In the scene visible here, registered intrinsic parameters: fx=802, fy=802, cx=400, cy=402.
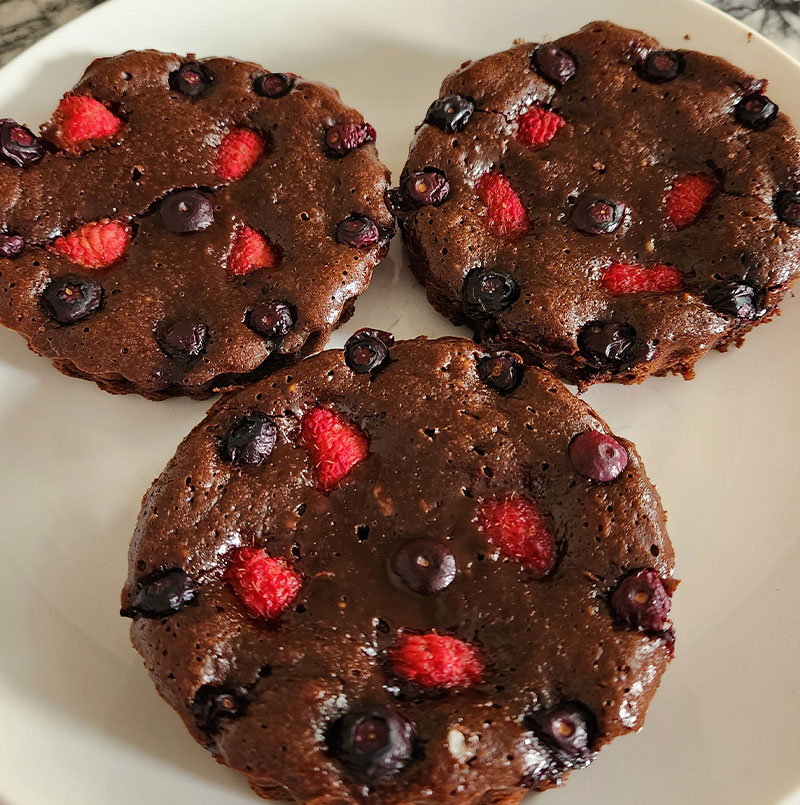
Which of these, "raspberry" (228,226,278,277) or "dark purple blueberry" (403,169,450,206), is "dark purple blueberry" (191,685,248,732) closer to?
"raspberry" (228,226,278,277)

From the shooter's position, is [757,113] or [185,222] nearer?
[185,222]

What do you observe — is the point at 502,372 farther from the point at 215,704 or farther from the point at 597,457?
the point at 215,704

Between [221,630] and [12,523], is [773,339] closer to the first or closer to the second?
[221,630]

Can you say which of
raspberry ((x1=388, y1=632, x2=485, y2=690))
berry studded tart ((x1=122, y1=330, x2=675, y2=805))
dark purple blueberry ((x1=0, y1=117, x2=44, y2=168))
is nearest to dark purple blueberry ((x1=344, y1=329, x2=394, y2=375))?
berry studded tart ((x1=122, y1=330, x2=675, y2=805))

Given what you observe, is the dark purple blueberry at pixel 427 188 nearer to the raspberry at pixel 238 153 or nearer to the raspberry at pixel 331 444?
the raspberry at pixel 238 153

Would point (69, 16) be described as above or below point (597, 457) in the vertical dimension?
below

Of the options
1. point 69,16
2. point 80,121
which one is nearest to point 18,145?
point 80,121

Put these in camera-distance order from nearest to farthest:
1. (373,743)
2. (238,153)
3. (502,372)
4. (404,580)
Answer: (373,743) → (404,580) → (502,372) → (238,153)

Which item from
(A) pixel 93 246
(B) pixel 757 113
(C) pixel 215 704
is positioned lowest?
(C) pixel 215 704
